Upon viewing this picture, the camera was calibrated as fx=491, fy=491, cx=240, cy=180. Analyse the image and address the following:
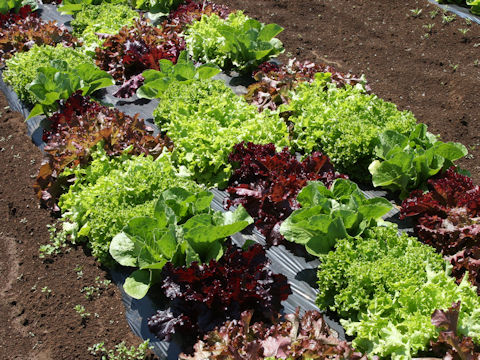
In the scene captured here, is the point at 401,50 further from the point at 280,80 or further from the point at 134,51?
the point at 134,51

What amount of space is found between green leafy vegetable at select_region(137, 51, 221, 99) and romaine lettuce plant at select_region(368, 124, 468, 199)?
8.54 feet

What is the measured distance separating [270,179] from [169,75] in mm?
2506

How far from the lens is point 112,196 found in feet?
15.0

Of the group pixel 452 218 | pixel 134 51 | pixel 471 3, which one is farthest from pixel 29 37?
pixel 471 3

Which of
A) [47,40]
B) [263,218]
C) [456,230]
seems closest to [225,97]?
[263,218]

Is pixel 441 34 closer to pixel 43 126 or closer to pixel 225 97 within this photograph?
pixel 225 97

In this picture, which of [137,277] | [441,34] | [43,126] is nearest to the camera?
[137,277]

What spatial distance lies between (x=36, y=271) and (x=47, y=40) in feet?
15.0

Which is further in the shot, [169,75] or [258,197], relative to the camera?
[169,75]

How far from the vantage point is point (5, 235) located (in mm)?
5469

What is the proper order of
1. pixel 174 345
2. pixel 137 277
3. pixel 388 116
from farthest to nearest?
pixel 388 116 → pixel 137 277 → pixel 174 345

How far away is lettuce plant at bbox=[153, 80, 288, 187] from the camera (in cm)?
522

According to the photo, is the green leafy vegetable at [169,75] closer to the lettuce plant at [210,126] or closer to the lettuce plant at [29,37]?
the lettuce plant at [210,126]

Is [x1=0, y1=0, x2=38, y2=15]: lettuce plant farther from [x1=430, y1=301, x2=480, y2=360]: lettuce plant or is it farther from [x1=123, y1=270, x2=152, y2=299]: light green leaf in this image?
[x1=430, y1=301, x2=480, y2=360]: lettuce plant
